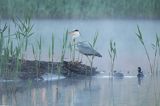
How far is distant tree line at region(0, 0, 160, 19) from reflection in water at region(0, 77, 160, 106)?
4.07 m

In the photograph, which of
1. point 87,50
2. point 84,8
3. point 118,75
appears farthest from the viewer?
point 84,8

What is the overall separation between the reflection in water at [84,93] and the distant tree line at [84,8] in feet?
13.4

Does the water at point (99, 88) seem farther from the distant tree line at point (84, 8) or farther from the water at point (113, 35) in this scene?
the distant tree line at point (84, 8)

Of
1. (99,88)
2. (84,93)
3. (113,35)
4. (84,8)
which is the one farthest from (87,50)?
(84,8)

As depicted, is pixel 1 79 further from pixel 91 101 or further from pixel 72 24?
pixel 72 24

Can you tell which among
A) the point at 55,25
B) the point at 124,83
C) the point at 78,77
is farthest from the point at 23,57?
the point at 55,25

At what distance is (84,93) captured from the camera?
5.98 metres

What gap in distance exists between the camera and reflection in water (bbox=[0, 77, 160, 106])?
5.52 metres

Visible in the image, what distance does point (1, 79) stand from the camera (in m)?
6.48

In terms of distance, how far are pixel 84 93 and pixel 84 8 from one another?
18.6ft

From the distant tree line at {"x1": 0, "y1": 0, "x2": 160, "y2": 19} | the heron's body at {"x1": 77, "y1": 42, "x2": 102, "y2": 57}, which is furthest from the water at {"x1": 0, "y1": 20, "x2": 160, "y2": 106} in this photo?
the distant tree line at {"x1": 0, "y1": 0, "x2": 160, "y2": 19}

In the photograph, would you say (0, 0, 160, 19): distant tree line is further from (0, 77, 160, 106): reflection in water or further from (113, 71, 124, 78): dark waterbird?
(0, 77, 160, 106): reflection in water

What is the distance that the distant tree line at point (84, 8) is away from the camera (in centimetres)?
1084

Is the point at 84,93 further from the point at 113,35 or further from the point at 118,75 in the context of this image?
the point at 113,35
